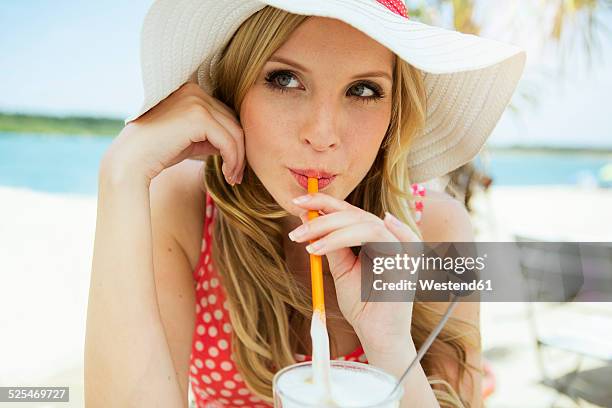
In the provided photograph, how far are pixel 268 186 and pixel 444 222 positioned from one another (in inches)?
27.2

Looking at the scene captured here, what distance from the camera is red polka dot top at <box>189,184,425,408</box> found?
146 centimetres

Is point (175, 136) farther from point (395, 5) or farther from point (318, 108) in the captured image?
point (395, 5)

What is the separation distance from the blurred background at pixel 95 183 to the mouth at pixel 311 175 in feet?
1.55

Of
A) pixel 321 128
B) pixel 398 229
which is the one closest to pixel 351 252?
pixel 398 229

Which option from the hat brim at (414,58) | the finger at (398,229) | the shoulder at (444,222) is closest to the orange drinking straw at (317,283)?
the finger at (398,229)

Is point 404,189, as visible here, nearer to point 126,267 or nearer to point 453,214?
point 453,214

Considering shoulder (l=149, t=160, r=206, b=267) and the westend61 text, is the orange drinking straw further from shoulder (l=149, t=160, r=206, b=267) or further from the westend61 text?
shoulder (l=149, t=160, r=206, b=267)

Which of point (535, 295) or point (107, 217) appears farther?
point (535, 295)

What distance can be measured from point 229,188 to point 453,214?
0.69m

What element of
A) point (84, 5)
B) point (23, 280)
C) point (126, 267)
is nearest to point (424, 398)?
point (126, 267)

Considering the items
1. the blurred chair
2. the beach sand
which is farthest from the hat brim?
Answer: the blurred chair

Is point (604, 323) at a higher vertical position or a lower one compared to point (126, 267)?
higher

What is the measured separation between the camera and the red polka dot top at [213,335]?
4.80 ft

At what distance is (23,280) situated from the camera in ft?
16.8
